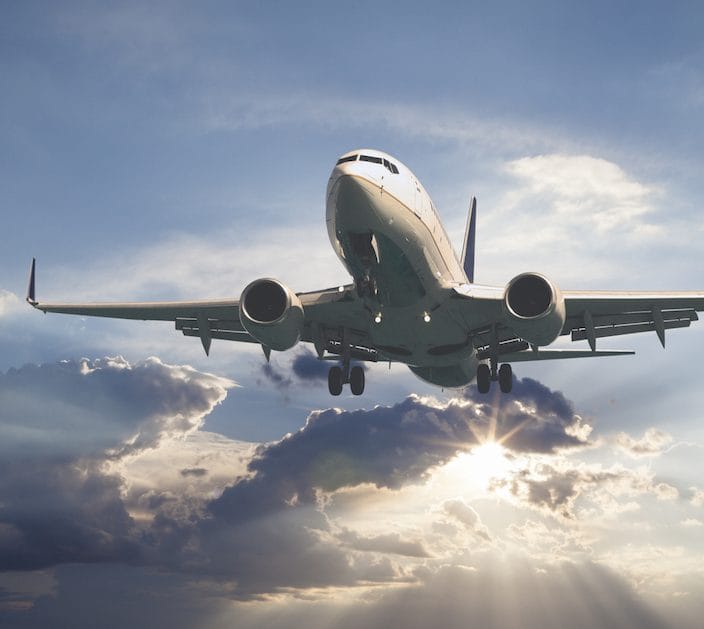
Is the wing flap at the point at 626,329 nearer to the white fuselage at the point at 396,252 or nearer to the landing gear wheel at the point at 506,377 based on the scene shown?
the landing gear wheel at the point at 506,377

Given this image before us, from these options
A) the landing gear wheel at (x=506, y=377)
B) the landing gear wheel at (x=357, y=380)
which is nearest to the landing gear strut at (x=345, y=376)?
the landing gear wheel at (x=357, y=380)

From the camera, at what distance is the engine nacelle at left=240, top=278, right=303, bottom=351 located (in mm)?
26109

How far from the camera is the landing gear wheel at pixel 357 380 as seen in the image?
3172 cm

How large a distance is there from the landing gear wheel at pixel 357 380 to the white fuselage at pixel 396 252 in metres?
1.99

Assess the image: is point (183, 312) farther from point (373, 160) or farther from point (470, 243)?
point (470, 243)

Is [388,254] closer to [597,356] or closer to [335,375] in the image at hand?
[335,375]

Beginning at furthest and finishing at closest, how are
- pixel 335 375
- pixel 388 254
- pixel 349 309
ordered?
1. pixel 335 375
2. pixel 349 309
3. pixel 388 254

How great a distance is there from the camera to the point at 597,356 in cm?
3297

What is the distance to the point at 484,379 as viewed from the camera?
32.2 meters

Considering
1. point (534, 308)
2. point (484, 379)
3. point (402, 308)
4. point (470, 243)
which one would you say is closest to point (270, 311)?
point (402, 308)

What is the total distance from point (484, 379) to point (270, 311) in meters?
9.91

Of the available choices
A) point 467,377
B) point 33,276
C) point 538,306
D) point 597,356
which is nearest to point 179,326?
point 33,276

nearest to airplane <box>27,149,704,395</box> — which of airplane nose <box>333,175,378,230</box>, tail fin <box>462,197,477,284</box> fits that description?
airplane nose <box>333,175,378,230</box>

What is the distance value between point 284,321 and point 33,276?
10309 mm
